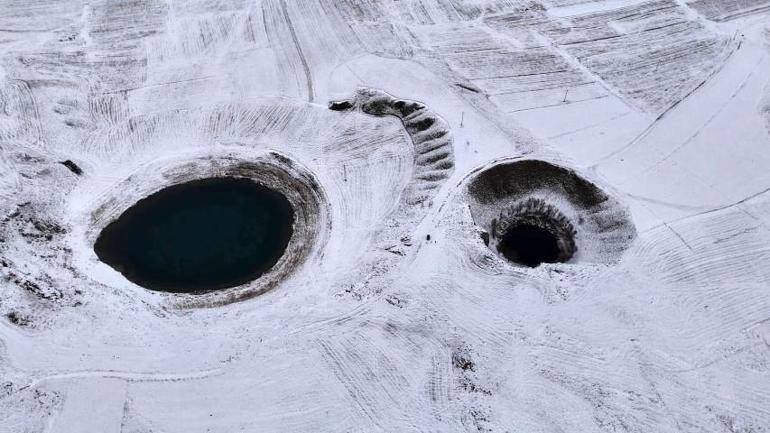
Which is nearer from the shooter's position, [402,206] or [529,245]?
[529,245]

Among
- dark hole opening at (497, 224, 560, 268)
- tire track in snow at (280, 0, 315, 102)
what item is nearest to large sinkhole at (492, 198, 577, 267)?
dark hole opening at (497, 224, 560, 268)

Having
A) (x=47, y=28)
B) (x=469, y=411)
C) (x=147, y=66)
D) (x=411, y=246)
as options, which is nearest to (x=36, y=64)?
(x=47, y=28)

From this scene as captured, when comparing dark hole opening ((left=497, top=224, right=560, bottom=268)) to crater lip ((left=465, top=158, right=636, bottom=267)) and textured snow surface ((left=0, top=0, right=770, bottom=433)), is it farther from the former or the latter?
textured snow surface ((left=0, top=0, right=770, bottom=433))

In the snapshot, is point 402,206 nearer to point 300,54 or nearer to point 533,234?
point 533,234

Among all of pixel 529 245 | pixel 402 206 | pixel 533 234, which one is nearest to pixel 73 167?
pixel 402 206

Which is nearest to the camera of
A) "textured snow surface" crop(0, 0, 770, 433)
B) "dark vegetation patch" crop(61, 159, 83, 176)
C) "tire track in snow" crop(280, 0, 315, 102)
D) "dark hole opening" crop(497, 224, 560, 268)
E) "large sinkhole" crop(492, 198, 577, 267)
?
"textured snow surface" crop(0, 0, 770, 433)

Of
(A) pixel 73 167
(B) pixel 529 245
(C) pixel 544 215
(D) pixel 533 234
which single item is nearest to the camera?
(B) pixel 529 245

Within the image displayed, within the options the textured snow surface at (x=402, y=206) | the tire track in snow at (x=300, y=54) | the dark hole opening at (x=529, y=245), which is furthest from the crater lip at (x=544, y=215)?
the tire track in snow at (x=300, y=54)
